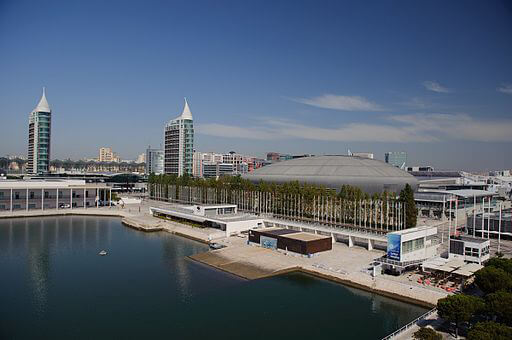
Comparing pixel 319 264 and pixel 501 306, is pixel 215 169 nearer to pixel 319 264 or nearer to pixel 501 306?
pixel 319 264

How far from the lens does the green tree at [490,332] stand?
12.1 m

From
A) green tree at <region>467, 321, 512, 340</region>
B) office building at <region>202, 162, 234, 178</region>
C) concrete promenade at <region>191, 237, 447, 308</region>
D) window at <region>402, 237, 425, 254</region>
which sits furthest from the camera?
office building at <region>202, 162, 234, 178</region>

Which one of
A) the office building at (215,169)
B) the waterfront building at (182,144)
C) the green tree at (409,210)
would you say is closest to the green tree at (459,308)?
the green tree at (409,210)

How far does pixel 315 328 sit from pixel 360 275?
6679 mm

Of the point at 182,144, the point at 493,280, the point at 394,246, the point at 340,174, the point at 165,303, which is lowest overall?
the point at 165,303

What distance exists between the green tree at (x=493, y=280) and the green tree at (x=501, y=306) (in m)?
2.28

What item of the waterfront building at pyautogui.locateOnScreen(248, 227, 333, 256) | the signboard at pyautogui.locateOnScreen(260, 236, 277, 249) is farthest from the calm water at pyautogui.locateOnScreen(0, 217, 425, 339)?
the signboard at pyautogui.locateOnScreen(260, 236, 277, 249)

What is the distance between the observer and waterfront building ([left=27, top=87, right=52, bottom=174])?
8025cm

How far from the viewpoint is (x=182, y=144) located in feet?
278

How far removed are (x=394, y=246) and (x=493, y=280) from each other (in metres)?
6.33

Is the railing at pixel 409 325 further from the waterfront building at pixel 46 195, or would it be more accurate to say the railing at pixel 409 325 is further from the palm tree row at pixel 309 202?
the waterfront building at pixel 46 195

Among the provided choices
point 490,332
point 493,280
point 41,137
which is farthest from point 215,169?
point 490,332

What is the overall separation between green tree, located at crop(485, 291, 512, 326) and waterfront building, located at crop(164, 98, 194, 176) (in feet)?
243

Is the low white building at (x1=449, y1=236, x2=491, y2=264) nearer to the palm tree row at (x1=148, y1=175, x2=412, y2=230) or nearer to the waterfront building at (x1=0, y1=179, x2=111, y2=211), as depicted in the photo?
the palm tree row at (x1=148, y1=175, x2=412, y2=230)
